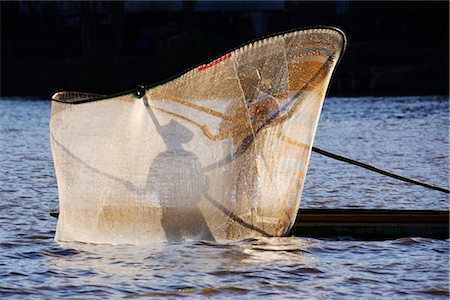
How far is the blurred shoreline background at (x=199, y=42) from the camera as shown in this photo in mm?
49469

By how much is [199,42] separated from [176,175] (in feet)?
130

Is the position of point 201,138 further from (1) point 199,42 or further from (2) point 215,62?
(1) point 199,42

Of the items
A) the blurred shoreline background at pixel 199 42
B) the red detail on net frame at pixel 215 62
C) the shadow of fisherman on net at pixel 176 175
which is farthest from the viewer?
the blurred shoreline background at pixel 199 42

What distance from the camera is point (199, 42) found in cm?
4897

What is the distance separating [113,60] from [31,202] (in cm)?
3782

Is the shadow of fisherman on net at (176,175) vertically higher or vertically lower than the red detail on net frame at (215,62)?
lower

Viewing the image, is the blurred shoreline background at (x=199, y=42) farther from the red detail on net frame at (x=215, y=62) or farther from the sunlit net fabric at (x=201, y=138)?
the red detail on net frame at (x=215, y=62)

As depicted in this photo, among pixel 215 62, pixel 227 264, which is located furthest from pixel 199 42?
pixel 227 264

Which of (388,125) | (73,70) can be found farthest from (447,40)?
(388,125)

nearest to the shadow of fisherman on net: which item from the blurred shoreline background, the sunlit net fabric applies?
the sunlit net fabric

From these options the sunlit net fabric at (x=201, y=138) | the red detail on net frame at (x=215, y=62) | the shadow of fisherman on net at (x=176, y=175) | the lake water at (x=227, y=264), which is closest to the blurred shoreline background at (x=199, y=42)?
the lake water at (x=227, y=264)

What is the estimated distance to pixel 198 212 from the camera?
32.2 feet

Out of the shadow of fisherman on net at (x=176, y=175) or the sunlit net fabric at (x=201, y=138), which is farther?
the shadow of fisherman on net at (x=176, y=175)

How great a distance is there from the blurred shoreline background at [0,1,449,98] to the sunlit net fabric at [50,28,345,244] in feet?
127
